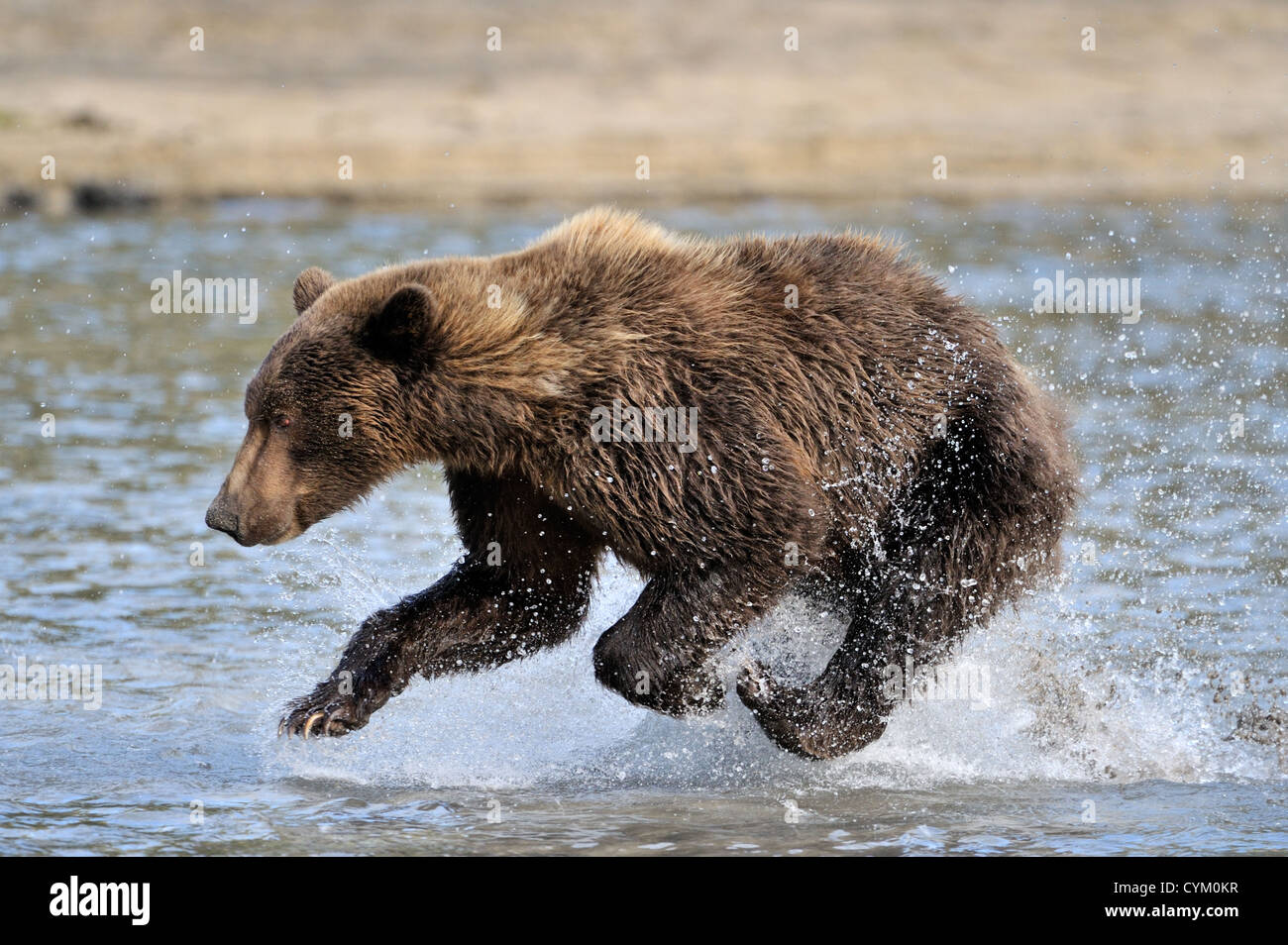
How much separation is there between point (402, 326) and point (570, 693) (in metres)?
2.20

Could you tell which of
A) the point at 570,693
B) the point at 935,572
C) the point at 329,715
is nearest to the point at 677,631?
the point at 935,572

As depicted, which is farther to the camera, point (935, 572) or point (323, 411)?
point (935, 572)

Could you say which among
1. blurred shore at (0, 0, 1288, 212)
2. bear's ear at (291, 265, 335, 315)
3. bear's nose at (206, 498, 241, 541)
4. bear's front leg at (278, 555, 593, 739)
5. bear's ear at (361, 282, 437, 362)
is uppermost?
blurred shore at (0, 0, 1288, 212)

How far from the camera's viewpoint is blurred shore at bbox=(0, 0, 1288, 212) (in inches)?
995

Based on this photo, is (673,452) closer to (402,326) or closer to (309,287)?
(402,326)

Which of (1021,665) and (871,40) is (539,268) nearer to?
(1021,665)

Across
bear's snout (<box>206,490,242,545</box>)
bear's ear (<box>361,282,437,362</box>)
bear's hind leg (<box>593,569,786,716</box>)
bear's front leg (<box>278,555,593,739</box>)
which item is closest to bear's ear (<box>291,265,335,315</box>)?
bear's ear (<box>361,282,437,362</box>)

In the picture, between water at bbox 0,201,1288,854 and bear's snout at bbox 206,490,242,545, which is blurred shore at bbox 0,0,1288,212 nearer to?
water at bbox 0,201,1288,854

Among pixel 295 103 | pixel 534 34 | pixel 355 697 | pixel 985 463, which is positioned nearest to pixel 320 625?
pixel 355 697

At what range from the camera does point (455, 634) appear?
257 inches

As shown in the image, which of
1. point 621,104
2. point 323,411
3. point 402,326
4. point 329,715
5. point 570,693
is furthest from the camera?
point 621,104

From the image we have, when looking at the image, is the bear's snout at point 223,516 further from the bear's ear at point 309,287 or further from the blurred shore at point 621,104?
the blurred shore at point 621,104

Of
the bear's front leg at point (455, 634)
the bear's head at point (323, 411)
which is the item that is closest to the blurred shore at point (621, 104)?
the bear's front leg at point (455, 634)

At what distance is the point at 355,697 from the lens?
258 inches
